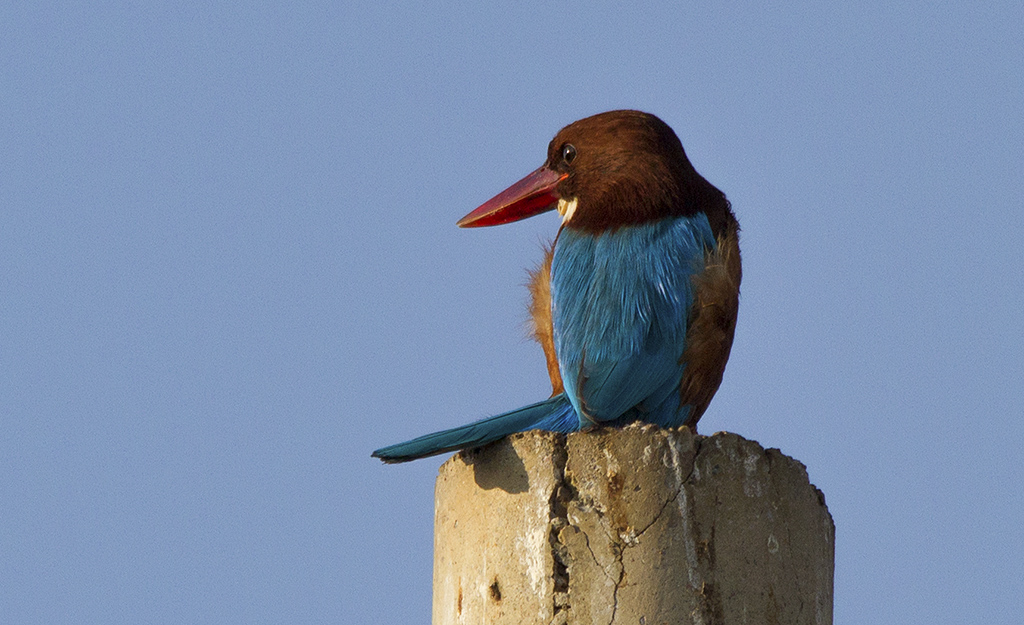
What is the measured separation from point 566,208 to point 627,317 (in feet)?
2.72

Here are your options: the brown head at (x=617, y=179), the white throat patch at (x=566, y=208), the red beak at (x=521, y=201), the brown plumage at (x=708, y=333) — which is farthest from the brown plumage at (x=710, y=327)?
the red beak at (x=521, y=201)

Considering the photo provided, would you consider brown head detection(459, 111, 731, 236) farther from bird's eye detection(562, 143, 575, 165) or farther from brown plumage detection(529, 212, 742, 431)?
brown plumage detection(529, 212, 742, 431)

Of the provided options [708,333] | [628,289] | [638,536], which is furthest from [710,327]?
[638,536]

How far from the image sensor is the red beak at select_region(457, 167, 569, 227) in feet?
15.1

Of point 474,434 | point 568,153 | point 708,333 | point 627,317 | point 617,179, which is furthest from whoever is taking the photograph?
point 568,153

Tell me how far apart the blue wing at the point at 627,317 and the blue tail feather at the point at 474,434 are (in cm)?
14

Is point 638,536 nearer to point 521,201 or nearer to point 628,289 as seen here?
point 628,289

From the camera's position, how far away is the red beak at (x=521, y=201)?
4.59 metres

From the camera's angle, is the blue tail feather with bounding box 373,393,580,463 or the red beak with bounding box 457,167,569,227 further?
the red beak with bounding box 457,167,569,227

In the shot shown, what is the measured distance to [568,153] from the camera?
4547 millimetres

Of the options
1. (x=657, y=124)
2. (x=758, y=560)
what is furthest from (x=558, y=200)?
(x=758, y=560)

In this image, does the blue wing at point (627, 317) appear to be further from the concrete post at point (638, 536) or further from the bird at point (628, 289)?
the concrete post at point (638, 536)

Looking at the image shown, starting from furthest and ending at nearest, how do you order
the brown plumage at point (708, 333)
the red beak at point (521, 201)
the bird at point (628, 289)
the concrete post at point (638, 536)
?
1. the red beak at point (521, 201)
2. the brown plumage at point (708, 333)
3. the bird at point (628, 289)
4. the concrete post at point (638, 536)

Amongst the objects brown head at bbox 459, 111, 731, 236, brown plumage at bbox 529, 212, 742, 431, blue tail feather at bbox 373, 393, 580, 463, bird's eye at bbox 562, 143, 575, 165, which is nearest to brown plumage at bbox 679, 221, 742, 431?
brown plumage at bbox 529, 212, 742, 431
